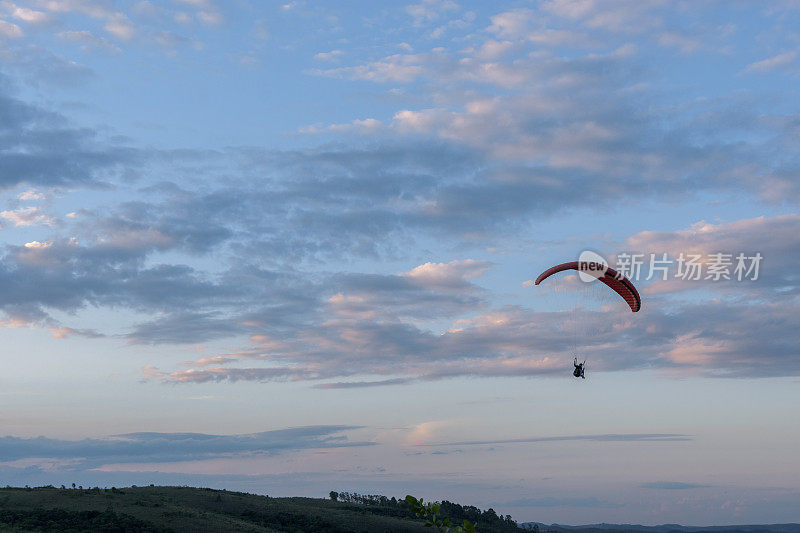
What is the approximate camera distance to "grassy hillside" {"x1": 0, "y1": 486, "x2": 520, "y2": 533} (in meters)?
76.6

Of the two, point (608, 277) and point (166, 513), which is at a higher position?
point (608, 277)

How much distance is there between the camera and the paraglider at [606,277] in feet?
204

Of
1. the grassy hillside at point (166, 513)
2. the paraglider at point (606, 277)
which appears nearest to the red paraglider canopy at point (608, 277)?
the paraglider at point (606, 277)

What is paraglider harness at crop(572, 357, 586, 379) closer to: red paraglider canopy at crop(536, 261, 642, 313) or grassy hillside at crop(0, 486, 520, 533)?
red paraglider canopy at crop(536, 261, 642, 313)

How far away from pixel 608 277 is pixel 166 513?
5500 centimetres

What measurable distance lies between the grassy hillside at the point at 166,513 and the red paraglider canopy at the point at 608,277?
45594 mm

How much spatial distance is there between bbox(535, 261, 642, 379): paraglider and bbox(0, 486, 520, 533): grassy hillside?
45.2 m

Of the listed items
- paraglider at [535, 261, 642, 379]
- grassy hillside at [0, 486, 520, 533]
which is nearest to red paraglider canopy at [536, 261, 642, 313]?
paraglider at [535, 261, 642, 379]

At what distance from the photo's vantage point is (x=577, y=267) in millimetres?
63312

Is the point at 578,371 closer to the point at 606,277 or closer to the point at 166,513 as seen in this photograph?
the point at 606,277

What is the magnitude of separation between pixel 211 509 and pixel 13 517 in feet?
90.1

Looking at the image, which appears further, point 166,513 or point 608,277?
point 166,513

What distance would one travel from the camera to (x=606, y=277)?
64.6 m

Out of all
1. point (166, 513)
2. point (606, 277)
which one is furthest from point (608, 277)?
point (166, 513)
